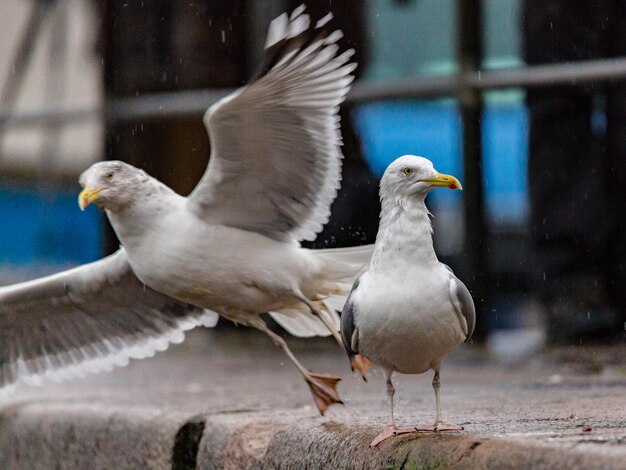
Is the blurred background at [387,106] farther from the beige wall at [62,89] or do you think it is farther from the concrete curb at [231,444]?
the concrete curb at [231,444]

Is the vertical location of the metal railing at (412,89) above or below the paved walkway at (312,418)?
above

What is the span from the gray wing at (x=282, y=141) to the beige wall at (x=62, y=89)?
3.62 m

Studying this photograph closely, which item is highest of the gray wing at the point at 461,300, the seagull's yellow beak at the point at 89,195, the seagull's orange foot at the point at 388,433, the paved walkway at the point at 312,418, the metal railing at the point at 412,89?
the metal railing at the point at 412,89

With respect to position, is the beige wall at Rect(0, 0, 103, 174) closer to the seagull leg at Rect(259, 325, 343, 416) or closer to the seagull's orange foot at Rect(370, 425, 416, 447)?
the seagull leg at Rect(259, 325, 343, 416)

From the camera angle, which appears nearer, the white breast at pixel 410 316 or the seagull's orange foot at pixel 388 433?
the white breast at pixel 410 316

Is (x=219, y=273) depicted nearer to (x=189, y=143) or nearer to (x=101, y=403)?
(x=101, y=403)

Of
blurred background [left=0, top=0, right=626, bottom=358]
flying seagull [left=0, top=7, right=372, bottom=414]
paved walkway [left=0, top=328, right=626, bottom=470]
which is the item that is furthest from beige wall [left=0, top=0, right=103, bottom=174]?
flying seagull [left=0, top=7, right=372, bottom=414]

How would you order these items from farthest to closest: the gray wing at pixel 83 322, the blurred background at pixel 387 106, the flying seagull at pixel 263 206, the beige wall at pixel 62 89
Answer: the beige wall at pixel 62 89 < the blurred background at pixel 387 106 < the gray wing at pixel 83 322 < the flying seagull at pixel 263 206

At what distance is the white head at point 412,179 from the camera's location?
8.65 feet

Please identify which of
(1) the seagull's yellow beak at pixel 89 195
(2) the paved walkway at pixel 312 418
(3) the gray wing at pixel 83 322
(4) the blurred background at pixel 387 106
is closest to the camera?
(2) the paved walkway at pixel 312 418

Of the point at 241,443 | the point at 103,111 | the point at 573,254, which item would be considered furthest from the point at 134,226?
the point at 103,111

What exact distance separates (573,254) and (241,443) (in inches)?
109

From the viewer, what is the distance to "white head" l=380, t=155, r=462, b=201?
264 centimetres

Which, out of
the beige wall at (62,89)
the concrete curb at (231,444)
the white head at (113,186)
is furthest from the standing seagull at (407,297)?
the beige wall at (62,89)
